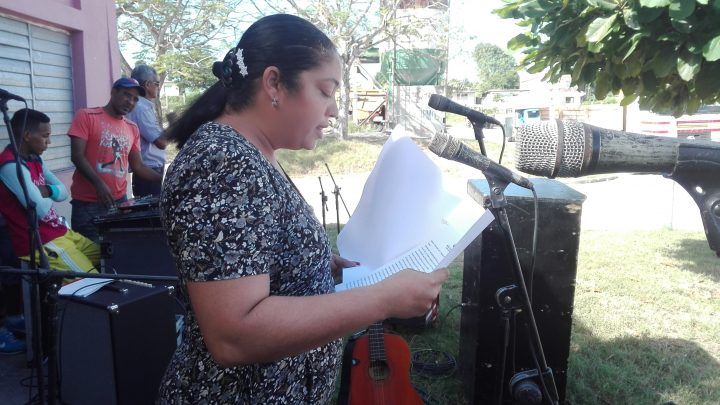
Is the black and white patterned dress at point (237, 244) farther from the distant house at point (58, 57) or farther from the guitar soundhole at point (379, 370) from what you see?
the distant house at point (58, 57)

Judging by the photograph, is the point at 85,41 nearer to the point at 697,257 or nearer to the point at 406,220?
the point at 406,220

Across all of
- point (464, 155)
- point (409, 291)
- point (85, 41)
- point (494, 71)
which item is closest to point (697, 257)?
point (464, 155)

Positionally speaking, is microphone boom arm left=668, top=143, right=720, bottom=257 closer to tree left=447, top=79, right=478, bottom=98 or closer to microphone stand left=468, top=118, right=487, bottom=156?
microphone stand left=468, top=118, right=487, bottom=156

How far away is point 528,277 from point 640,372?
1.50 metres

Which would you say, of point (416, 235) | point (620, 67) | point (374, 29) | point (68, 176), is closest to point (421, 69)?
point (374, 29)

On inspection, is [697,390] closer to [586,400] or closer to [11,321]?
[586,400]

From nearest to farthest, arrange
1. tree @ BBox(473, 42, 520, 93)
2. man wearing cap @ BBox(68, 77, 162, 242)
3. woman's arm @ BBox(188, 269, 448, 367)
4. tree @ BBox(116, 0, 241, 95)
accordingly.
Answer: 1. woman's arm @ BBox(188, 269, 448, 367)
2. man wearing cap @ BBox(68, 77, 162, 242)
3. tree @ BBox(116, 0, 241, 95)
4. tree @ BBox(473, 42, 520, 93)

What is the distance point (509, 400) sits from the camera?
116 inches

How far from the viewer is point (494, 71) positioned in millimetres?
67312

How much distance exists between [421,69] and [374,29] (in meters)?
3.27

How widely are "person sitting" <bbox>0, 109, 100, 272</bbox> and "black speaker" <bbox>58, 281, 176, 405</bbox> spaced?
56 centimetres

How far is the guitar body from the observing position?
291 centimetres

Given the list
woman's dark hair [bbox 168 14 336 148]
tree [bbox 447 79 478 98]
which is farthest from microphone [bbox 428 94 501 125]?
tree [bbox 447 79 478 98]

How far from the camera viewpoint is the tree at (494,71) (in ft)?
189
